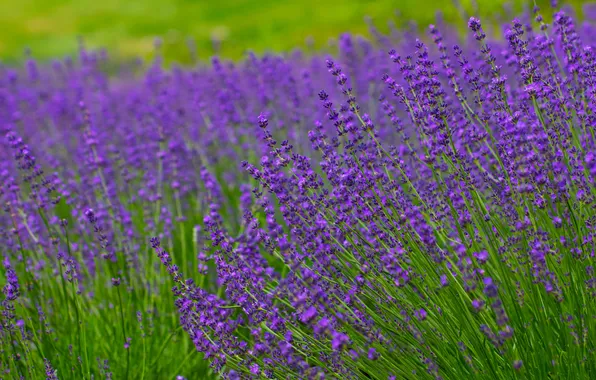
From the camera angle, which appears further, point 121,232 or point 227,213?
point 227,213

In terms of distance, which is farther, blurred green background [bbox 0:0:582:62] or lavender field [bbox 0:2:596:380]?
blurred green background [bbox 0:0:582:62]

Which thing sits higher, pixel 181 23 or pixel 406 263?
pixel 181 23

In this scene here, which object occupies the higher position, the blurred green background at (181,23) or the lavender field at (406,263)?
the blurred green background at (181,23)

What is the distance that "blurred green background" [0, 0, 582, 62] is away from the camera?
57.4 ft

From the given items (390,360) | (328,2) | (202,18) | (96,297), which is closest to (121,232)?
(96,297)

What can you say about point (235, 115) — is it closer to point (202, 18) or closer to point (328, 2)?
point (328, 2)

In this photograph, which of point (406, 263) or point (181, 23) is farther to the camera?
point (181, 23)

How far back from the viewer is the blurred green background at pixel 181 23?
1750 cm

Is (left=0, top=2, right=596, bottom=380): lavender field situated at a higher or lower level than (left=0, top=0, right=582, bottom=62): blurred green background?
lower

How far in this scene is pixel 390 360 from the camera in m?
2.10

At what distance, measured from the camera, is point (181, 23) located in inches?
884

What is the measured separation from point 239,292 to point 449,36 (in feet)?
19.6

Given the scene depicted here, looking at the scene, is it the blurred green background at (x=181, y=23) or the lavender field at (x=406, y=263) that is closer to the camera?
the lavender field at (x=406, y=263)

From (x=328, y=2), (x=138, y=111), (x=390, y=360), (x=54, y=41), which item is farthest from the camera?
(x=54, y=41)
